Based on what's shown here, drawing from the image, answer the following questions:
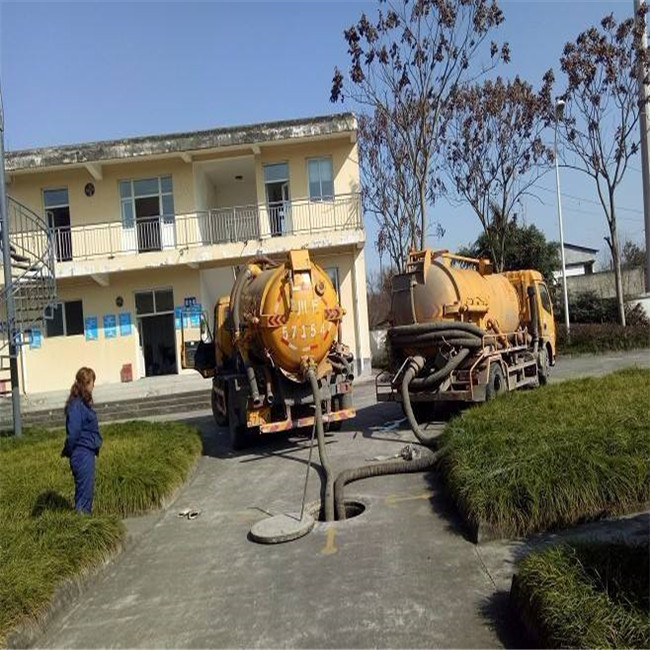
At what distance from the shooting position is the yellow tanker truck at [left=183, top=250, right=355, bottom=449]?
32.2 feet

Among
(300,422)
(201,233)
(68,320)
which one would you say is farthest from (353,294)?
(300,422)

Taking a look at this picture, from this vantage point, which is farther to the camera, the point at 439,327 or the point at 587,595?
the point at 439,327

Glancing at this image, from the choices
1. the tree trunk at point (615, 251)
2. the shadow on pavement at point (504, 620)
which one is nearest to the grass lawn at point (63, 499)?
the shadow on pavement at point (504, 620)

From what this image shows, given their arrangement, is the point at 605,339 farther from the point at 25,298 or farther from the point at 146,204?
the point at 25,298

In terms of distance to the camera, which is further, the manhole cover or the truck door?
the truck door

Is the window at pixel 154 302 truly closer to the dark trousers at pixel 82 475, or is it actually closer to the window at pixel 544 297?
the window at pixel 544 297

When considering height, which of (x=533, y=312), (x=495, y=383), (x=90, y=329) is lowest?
(x=495, y=383)

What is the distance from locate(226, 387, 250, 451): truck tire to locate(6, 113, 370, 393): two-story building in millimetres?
10273

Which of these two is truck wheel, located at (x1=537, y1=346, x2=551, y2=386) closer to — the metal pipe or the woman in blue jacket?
the metal pipe

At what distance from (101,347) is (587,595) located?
20.1 m

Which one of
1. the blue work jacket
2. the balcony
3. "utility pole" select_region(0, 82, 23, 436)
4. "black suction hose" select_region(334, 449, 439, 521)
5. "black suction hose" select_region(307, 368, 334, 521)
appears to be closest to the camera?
the blue work jacket

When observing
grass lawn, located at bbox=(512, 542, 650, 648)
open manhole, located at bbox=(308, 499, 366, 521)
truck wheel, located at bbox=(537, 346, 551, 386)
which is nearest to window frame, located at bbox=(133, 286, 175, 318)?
truck wheel, located at bbox=(537, 346, 551, 386)

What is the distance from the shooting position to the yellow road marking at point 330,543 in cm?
591

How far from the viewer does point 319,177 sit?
70.9ft
